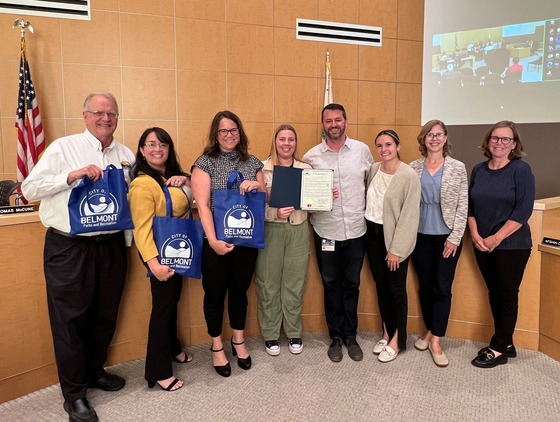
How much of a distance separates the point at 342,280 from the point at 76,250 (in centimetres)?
169

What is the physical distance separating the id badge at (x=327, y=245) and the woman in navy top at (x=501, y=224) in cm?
93

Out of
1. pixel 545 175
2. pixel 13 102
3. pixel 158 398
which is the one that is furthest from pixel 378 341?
pixel 13 102

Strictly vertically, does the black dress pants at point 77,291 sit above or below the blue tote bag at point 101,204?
below

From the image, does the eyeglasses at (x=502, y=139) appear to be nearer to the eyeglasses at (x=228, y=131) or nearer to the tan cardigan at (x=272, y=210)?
the tan cardigan at (x=272, y=210)

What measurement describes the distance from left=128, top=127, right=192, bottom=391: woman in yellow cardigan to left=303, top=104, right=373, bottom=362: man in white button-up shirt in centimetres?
96

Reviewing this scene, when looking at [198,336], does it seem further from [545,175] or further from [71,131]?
[545,175]

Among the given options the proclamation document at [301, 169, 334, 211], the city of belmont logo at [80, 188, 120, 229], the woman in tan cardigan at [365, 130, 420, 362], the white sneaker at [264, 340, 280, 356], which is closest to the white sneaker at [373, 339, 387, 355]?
the woman in tan cardigan at [365, 130, 420, 362]

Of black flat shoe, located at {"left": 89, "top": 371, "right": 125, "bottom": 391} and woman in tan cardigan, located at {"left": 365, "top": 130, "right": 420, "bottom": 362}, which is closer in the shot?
black flat shoe, located at {"left": 89, "top": 371, "right": 125, "bottom": 391}

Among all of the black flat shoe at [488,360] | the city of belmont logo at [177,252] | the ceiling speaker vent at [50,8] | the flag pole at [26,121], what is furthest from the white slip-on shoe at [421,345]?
the ceiling speaker vent at [50,8]

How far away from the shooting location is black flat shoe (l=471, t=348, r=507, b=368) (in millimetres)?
2555

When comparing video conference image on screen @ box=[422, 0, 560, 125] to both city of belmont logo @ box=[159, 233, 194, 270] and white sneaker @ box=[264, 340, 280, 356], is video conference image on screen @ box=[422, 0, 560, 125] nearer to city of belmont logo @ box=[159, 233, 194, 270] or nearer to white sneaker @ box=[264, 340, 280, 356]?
white sneaker @ box=[264, 340, 280, 356]

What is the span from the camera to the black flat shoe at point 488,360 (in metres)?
2.55

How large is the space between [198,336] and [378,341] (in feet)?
4.40

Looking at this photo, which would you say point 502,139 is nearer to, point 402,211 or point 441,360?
point 402,211
